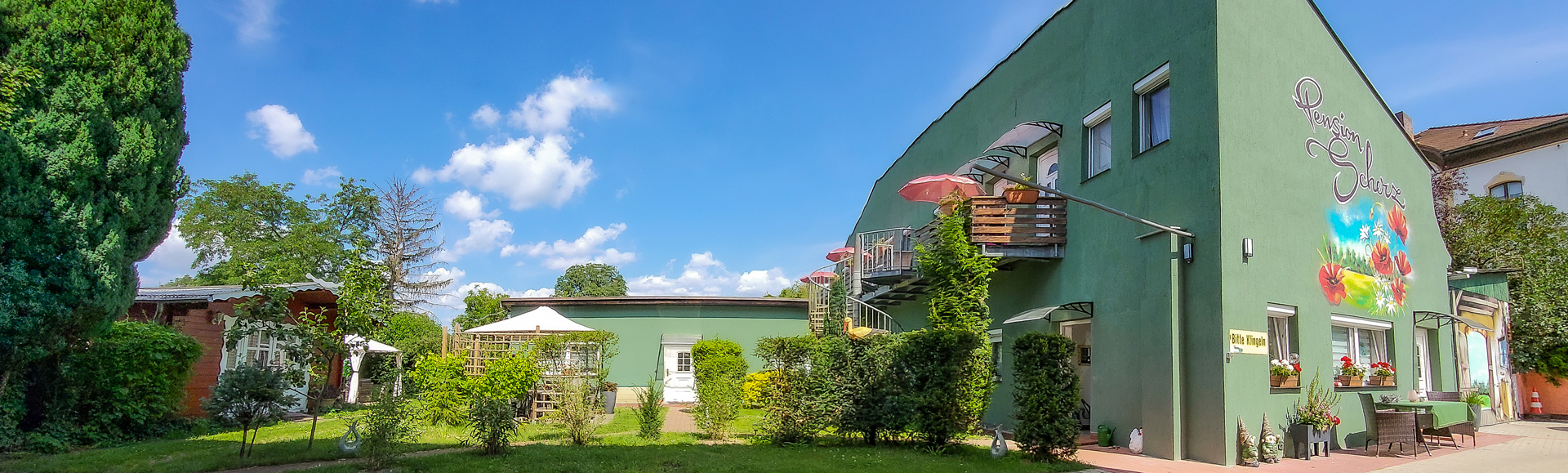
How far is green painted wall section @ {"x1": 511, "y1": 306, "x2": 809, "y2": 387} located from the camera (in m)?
23.1

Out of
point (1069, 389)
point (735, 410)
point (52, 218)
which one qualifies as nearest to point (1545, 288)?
point (1069, 389)

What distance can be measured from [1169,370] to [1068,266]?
2915 millimetres

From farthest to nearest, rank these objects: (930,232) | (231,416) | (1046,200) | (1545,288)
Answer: (1545,288), (930,232), (1046,200), (231,416)

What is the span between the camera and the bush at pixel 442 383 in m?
11.5

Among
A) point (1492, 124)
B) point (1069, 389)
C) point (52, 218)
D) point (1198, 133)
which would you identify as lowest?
point (1069, 389)

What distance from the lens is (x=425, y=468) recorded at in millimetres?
8508

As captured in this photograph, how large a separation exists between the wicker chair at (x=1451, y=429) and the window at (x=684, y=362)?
17205 millimetres

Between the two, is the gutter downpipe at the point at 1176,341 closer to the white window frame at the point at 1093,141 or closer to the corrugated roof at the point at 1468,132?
the white window frame at the point at 1093,141

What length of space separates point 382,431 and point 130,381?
5272 millimetres

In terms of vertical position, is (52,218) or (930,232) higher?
(930,232)

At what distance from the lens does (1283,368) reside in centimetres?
995

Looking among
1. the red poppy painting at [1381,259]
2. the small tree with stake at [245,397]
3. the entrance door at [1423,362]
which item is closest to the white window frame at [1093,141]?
the red poppy painting at [1381,259]

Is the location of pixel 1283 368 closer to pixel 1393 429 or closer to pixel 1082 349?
pixel 1393 429

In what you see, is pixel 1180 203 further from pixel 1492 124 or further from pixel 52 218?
pixel 1492 124
